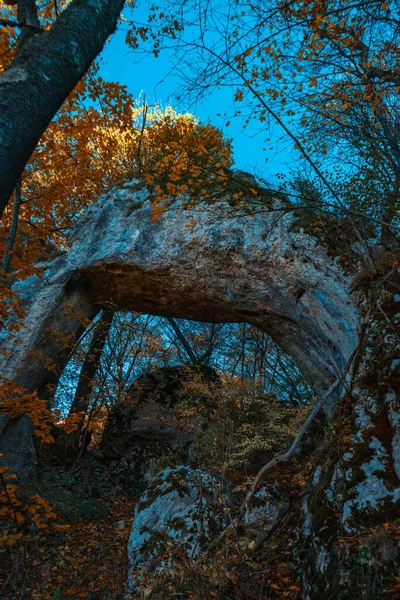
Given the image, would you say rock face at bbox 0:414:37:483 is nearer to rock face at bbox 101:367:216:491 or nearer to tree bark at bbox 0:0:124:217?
rock face at bbox 101:367:216:491

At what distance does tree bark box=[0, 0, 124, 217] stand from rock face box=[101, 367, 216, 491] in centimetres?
779

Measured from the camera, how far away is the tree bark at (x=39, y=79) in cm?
183

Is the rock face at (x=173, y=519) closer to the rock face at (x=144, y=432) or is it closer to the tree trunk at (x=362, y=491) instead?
the tree trunk at (x=362, y=491)

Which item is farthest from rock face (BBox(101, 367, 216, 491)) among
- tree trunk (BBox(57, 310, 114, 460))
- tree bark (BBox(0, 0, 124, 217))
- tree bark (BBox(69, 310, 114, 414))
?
tree bark (BBox(0, 0, 124, 217))

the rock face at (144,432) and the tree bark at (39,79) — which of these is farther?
the rock face at (144,432)

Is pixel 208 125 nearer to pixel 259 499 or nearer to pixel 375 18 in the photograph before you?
pixel 375 18

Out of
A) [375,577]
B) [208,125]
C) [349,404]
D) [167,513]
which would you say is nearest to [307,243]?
[349,404]

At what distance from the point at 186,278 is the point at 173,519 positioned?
4.88 metres

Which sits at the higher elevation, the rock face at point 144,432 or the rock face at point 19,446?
the rock face at point 144,432

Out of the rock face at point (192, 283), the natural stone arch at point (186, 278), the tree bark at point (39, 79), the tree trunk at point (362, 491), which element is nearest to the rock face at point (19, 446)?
the rock face at point (192, 283)

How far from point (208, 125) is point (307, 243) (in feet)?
28.1

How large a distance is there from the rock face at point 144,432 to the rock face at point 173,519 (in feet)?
14.6

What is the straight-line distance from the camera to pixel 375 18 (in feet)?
14.2

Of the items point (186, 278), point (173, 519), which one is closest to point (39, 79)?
point (173, 519)
